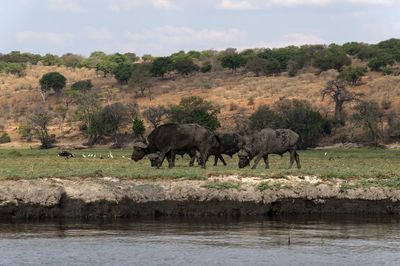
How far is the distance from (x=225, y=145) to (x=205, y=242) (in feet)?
47.7

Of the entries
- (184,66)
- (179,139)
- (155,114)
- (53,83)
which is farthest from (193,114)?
(179,139)

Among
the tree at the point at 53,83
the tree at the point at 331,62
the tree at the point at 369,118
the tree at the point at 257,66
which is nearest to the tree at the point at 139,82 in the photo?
the tree at the point at 53,83

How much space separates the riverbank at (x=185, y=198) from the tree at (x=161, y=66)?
314 ft

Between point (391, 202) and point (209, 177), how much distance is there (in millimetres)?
5948

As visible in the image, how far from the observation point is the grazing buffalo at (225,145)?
93.5 ft

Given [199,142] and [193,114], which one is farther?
[193,114]

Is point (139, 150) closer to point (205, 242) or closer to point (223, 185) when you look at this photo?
point (223, 185)

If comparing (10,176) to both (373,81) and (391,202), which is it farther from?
(373,81)

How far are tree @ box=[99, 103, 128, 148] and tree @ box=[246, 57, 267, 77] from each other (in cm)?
3773

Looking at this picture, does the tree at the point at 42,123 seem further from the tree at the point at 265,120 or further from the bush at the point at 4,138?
the tree at the point at 265,120

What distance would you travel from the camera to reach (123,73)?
113250 mm

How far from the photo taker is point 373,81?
93.3 m

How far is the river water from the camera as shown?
43.5ft

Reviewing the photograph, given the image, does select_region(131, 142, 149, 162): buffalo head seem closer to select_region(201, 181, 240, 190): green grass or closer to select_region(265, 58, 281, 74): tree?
select_region(201, 181, 240, 190): green grass
